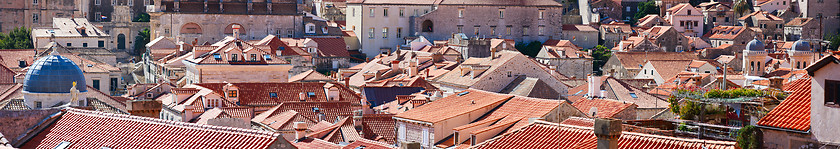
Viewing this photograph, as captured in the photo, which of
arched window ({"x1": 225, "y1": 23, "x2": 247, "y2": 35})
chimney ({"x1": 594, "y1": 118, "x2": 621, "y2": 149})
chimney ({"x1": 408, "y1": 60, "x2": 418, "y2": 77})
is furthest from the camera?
arched window ({"x1": 225, "y1": 23, "x2": 247, "y2": 35})

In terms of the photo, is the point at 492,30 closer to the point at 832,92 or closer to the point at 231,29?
the point at 231,29

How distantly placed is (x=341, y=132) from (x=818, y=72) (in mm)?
18044

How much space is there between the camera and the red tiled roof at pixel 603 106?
33500mm

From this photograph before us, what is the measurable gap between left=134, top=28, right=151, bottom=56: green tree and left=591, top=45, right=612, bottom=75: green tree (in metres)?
27.5

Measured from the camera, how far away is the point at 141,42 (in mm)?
93312

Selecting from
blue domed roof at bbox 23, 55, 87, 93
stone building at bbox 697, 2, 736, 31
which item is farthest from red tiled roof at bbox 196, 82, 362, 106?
stone building at bbox 697, 2, 736, 31

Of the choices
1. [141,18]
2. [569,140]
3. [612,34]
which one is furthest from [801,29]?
[569,140]

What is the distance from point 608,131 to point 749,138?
1895 mm

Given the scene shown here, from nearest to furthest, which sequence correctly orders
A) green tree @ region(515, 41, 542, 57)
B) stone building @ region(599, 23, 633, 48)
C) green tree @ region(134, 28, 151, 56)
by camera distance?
1. green tree @ region(515, 41, 542, 57)
2. green tree @ region(134, 28, 151, 56)
3. stone building @ region(599, 23, 633, 48)

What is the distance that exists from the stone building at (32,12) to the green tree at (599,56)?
38.1 m

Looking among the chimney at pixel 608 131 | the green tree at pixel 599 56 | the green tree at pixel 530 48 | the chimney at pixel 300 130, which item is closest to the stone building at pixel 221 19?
the green tree at pixel 530 48

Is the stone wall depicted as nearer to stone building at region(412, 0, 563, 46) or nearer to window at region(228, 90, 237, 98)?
stone building at region(412, 0, 563, 46)

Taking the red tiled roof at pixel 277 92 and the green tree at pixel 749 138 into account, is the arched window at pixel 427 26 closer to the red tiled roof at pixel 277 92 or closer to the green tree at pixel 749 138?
the red tiled roof at pixel 277 92

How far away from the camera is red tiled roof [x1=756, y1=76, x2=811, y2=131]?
761 inches
